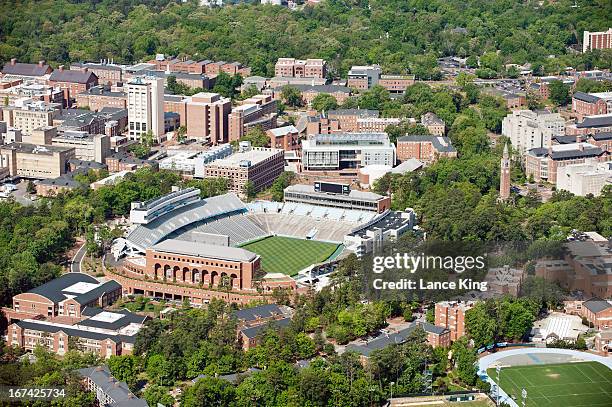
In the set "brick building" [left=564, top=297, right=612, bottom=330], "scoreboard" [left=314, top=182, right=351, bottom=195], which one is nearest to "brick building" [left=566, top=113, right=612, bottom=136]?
"scoreboard" [left=314, top=182, right=351, bottom=195]

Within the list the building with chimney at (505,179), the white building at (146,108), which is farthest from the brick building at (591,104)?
the white building at (146,108)

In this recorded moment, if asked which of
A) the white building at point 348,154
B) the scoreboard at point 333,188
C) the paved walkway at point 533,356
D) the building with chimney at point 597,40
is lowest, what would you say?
Result: the paved walkway at point 533,356

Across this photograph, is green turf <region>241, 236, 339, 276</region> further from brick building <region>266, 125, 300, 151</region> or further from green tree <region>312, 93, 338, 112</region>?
green tree <region>312, 93, 338, 112</region>

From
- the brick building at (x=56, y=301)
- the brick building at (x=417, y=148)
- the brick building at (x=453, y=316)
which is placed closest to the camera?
the brick building at (x=453, y=316)

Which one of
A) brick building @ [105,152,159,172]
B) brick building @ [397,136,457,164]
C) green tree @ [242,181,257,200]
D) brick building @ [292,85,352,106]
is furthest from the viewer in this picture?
brick building @ [292,85,352,106]

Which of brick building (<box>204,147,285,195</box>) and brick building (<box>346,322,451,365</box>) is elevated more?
brick building (<box>204,147,285,195</box>)

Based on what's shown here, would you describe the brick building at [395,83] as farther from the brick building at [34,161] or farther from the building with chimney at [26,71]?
the brick building at [34,161]

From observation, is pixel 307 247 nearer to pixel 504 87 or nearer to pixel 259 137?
pixel 259 137
